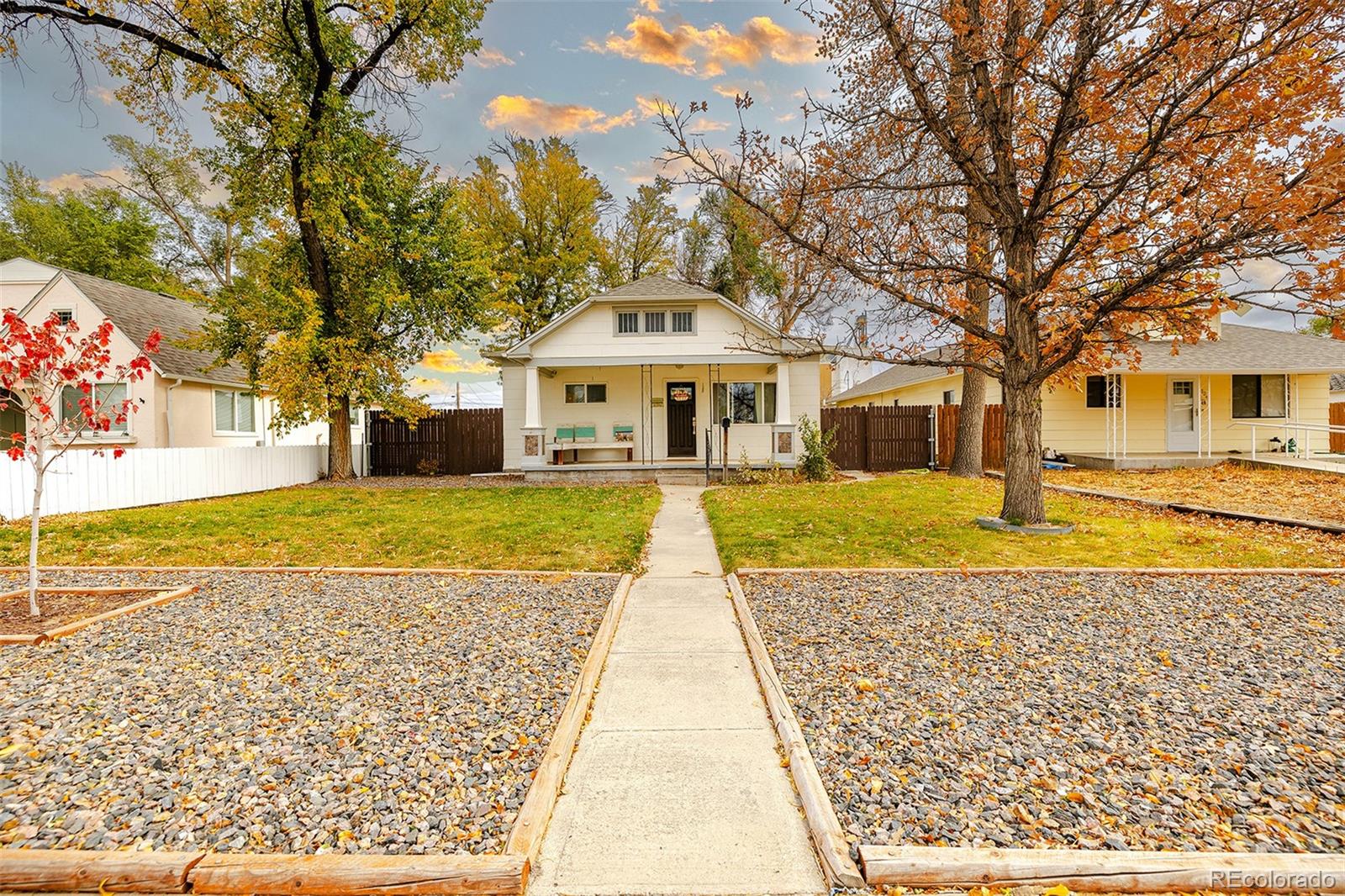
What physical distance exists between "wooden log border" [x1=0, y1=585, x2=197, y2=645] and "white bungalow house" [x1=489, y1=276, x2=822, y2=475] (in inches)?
390

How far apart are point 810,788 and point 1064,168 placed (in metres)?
8.20

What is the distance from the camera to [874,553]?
22.8 feet

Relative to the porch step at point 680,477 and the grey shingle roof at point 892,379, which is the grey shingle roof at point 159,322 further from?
the grey shingle roof at point 892,379


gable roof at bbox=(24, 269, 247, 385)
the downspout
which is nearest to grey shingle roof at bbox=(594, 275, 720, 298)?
gable roof at bbox=(24, 269, 247, 385)

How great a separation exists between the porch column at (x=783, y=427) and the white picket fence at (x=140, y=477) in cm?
1382

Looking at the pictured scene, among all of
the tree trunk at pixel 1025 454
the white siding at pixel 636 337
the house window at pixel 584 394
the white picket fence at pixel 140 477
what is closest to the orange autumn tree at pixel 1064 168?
the tree trunk at pixel 1025 454

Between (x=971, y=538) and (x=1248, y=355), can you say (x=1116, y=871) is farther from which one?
(x=1248, y=355)

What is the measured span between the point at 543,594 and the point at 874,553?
13.3 feet

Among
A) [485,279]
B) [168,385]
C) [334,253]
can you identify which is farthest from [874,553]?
[168,385]

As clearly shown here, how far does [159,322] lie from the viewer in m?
19.6

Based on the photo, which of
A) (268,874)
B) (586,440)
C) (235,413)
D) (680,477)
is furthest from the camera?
(235,413)

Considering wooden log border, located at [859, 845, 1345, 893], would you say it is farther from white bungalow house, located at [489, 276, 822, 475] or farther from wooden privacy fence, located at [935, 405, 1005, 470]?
wooden privacy fence, located at [935, 405, 1005, 470]

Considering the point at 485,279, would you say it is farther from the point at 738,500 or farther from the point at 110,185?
the point at 110,185

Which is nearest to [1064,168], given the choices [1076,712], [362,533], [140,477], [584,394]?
[1076,712]
